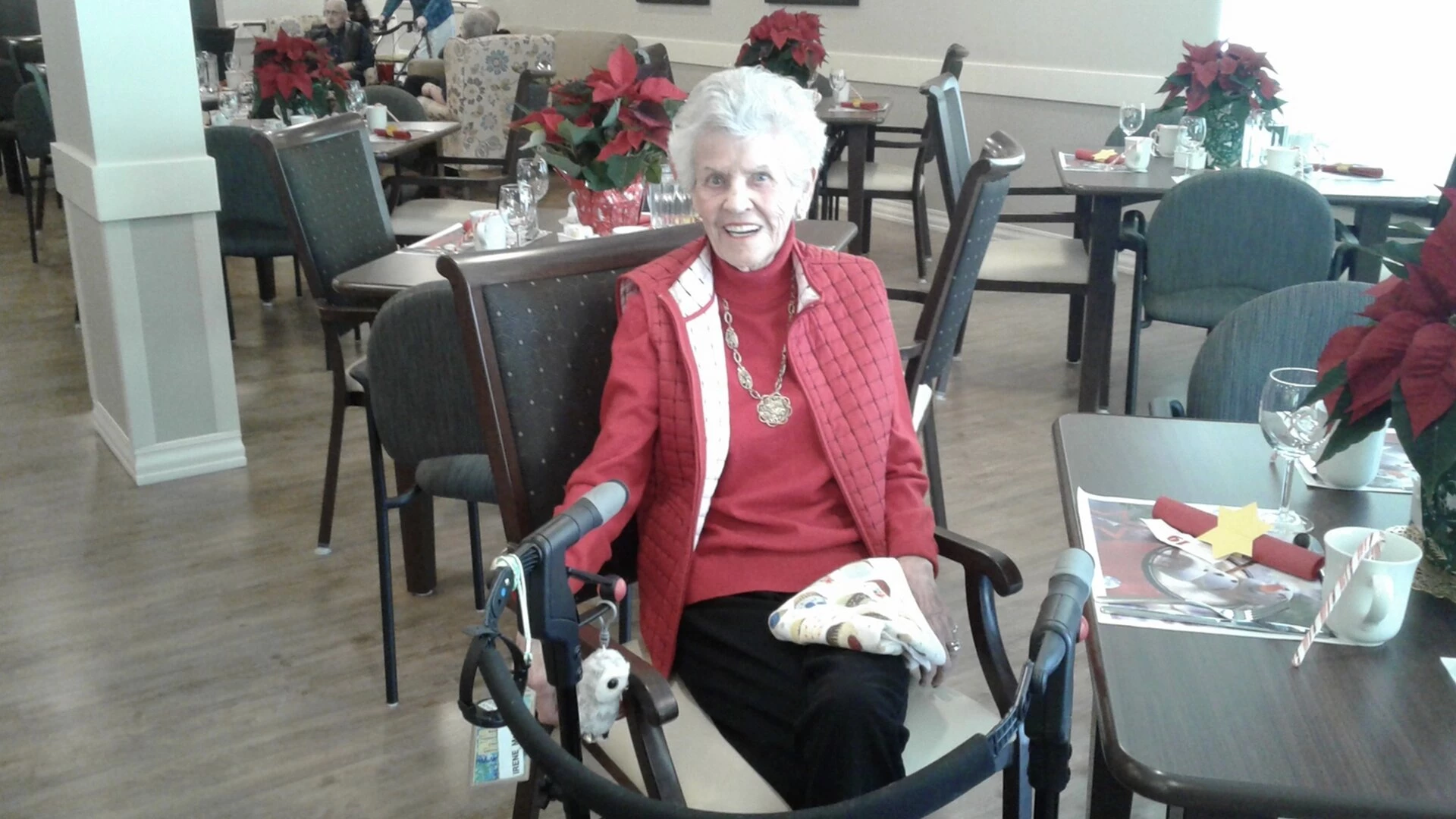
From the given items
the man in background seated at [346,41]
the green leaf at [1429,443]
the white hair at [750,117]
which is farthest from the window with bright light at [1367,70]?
the man in background seated at [346,41]

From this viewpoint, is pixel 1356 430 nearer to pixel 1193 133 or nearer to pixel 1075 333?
pixel 1193 133

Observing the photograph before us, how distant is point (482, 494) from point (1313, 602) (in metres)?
1.50

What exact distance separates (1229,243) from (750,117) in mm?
2145

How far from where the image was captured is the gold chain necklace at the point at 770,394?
1.74 metres

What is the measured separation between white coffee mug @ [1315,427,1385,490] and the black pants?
591 millimetres

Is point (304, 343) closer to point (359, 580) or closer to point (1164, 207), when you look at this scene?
point (359, 580)

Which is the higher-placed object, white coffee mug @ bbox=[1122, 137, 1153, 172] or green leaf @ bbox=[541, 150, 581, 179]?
green leaf @ bbox=[541, 150, 581, 179]

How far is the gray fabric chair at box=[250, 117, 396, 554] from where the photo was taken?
2906 millimetres

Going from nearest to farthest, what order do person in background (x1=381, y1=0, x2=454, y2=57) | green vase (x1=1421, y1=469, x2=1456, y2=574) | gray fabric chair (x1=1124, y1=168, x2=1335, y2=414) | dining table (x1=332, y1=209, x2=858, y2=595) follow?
green vase (x1=1421, y1=469, x2=1456, y2=574)
dining table (x1=332, y1=209, x2=858, y2=595)
gray fabric chair (x1=1124, y1=168, x2=1335, y2=414)
person in background (x1=381, y1=0, x2=454, y2=57)

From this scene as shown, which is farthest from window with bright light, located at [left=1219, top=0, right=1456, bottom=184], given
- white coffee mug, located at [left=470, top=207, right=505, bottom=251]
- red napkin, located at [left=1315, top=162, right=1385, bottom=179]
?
white coffee mug, located at [left=470, top=207, right=505, bottom=251]

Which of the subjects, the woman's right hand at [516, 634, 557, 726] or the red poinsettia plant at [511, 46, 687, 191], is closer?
the woman's right hand at [516, 634, 557, 726]

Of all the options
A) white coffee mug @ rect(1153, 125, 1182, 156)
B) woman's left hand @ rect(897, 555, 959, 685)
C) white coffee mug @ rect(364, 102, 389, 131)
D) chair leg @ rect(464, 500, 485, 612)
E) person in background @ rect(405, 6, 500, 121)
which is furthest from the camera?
person in background @ rect(405, 6, 500, 121)

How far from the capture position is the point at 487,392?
1646 millimetres

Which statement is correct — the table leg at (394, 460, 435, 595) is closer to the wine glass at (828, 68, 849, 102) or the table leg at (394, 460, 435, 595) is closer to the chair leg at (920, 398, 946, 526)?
the chair leg at (920, 398, 946, 526)
